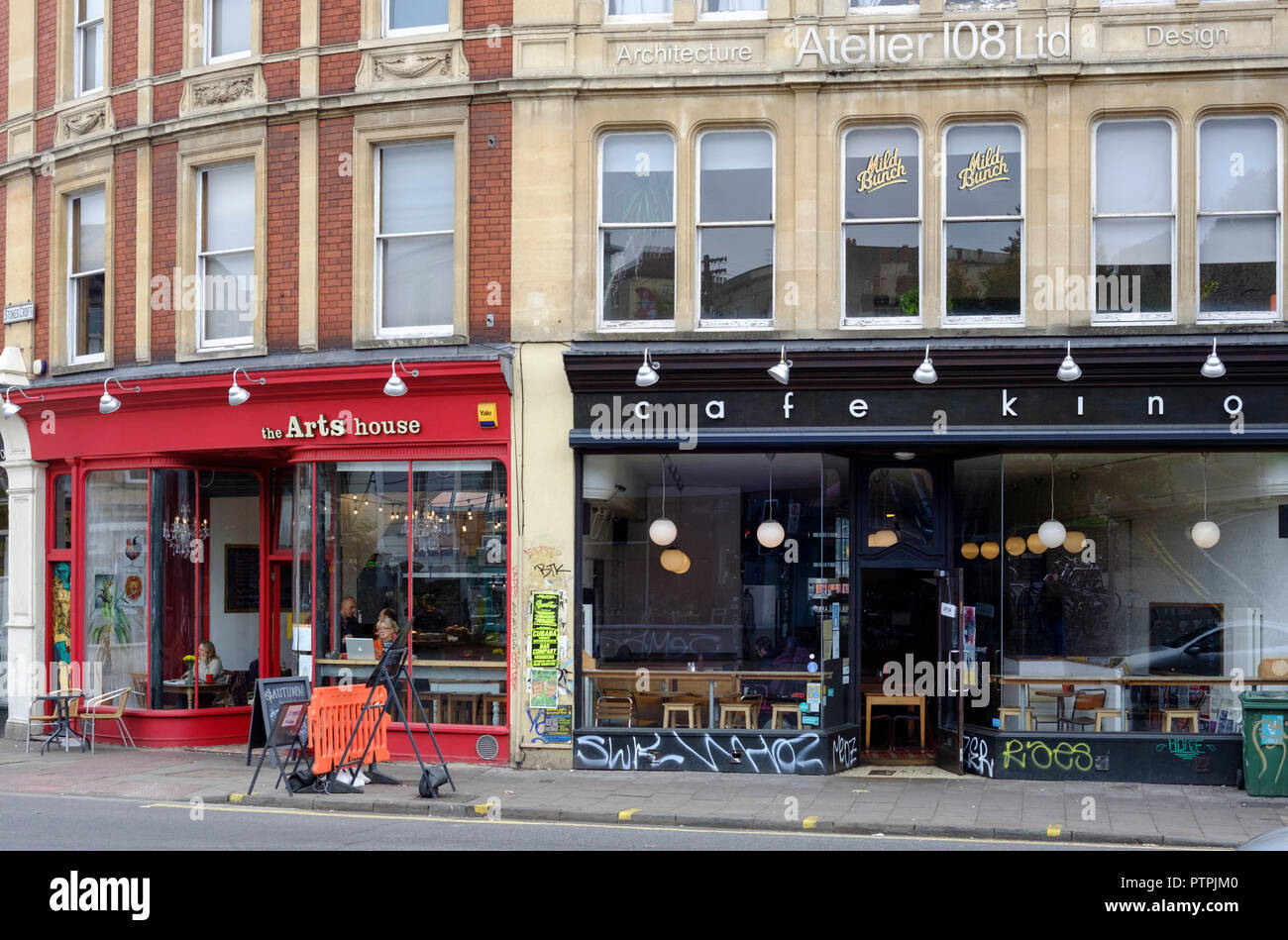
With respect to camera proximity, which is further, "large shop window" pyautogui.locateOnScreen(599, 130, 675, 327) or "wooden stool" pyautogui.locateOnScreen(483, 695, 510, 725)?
"wooden stool" pyautogui.locateOnScreen(483, 695, 510, 725)

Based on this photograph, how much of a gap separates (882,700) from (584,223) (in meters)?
6.77

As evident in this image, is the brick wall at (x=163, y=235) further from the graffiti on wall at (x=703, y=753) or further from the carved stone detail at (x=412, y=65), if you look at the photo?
the graffiti on wall at (x=703, y=753)

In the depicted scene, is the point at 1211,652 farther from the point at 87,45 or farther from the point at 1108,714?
the point at 87,45

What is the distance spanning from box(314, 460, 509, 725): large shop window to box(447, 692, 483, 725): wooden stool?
Result: 1cm

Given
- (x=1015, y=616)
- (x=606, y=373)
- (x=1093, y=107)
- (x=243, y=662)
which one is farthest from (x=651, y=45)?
(x=243, y=662)

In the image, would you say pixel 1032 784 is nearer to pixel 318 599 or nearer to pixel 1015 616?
pixel 1015 616

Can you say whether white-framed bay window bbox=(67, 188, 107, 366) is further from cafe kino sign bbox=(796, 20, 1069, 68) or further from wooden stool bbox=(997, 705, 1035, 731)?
wooden stool bbox=(997, 705, 1035, 731)

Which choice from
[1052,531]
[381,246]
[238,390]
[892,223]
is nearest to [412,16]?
[381,246]

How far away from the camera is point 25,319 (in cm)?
1980

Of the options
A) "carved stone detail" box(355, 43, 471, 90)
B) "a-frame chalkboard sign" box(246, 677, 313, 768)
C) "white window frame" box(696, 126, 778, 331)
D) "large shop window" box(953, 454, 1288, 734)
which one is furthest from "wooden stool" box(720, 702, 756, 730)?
"carved stone detail" box(355, 43, 471, 90)

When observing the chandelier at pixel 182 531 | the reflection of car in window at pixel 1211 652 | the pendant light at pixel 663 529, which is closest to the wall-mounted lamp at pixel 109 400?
the chandelier at pixel 182 531

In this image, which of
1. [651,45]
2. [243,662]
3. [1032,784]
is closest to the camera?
[1032,784]

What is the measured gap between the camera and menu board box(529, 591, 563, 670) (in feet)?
51.8

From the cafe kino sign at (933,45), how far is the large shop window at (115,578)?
10.7 m
